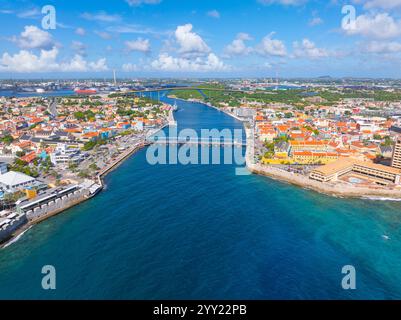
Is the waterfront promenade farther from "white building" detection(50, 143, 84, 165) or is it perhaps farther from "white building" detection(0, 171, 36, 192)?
"white building" detection(0, 171, 36, 192)

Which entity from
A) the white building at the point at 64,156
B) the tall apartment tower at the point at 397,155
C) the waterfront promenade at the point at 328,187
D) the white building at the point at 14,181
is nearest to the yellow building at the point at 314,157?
the waterfront promenade at the point at 328,187

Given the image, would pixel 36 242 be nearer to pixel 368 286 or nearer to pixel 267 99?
pixel 368 286

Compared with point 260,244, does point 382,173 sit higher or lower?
higher

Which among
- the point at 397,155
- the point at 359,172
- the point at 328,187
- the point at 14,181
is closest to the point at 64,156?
the point at 14,181

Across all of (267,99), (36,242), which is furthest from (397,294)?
(267,99)

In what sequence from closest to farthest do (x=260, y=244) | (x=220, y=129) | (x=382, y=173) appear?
1. (x=260, y=244)
2. (x=382, y=173)
3. (x=220, y=129)

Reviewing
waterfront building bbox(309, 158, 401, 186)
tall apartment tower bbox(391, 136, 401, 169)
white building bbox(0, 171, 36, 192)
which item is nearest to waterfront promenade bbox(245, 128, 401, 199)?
waterfront building bbox(309, 158, 401, 186)

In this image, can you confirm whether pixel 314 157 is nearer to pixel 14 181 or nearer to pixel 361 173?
pixel 361 173
